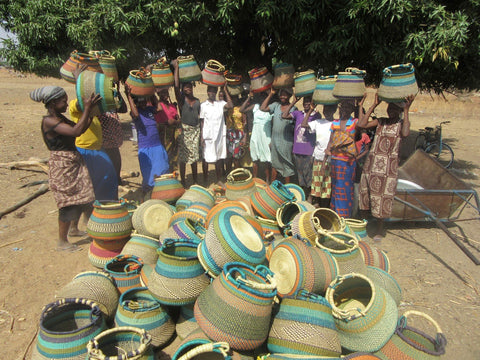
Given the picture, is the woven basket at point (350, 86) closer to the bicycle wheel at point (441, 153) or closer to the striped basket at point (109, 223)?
the striped basket at point (109, 223)

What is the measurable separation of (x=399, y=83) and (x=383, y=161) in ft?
3.35

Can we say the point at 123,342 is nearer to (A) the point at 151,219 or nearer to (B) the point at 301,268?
(B) the point at 301,268

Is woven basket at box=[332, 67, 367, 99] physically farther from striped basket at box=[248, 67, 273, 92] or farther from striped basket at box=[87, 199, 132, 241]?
striped basket at box=[87, 199, 132, 241]

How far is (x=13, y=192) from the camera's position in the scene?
6574 millimetres

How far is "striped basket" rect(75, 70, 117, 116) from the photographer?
4.10 metres

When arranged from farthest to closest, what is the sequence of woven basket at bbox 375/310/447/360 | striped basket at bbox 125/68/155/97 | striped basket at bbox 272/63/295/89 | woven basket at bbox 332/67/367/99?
1. striped basket at bbox 272/63/295/89
2. striped basket at bbox 125/68/155/97
3. woven basket at bbox 332/67/367/99
4. woven basket at bbox 375/310/447/360

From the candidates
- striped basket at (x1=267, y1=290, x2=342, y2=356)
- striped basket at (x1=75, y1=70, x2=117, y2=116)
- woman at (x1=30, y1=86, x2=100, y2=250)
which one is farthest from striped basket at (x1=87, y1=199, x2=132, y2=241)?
striped basket at (x1=267, y1=290, x2=342, y2=356)

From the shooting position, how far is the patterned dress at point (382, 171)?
4523mm

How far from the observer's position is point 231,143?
6.48 metres

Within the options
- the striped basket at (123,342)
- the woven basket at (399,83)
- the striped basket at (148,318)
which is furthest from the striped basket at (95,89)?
the woven basket at (399,83)

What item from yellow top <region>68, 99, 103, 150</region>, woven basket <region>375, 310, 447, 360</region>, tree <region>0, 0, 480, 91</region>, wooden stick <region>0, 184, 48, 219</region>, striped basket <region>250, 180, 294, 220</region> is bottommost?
wooden stick <region>0, 184, 48, 219</region>

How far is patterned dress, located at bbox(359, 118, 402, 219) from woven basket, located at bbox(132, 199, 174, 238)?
9.15ft

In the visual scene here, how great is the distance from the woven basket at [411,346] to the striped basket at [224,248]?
1.21m

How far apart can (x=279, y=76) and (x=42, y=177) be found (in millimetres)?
5496
